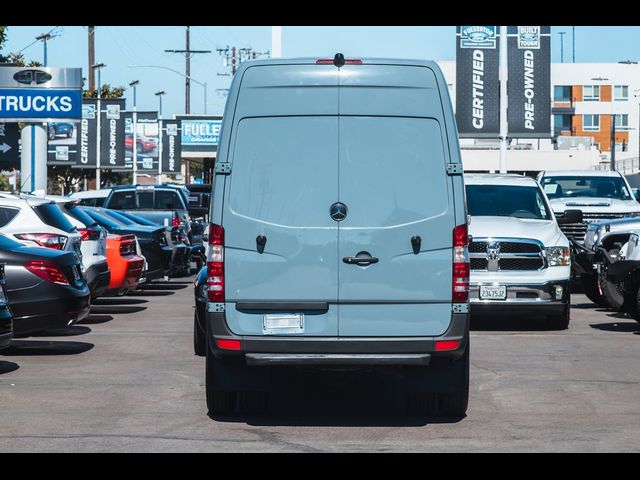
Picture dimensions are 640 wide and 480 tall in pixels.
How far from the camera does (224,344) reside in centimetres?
938

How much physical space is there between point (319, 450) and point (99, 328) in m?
9.24

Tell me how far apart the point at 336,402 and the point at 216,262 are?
2141 millimetres

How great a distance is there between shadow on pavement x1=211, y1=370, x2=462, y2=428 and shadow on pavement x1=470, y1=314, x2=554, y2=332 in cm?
518

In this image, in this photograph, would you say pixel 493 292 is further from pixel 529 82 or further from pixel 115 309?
pixel 529 82

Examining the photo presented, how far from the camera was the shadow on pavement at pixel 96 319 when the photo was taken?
18.3 metres

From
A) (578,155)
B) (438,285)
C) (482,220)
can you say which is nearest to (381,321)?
(438,285)

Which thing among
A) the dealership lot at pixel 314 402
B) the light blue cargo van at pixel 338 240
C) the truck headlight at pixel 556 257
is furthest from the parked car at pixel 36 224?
the light blue cargo van at pixel 338 240

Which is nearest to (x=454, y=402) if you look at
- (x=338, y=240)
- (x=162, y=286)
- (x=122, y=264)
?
(x=338, y=240)

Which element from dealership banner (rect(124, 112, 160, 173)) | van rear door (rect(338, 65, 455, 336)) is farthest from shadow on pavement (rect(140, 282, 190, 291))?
dealership banner (rect(124, 112, 160, 173))

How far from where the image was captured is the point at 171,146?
3051 inches

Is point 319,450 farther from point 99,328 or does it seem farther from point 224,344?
point 99,328

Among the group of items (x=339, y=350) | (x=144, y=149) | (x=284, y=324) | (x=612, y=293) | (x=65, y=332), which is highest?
(x=144, y=149)

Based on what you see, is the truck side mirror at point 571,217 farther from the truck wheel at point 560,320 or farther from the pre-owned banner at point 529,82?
the pre-owned banner at point 529,82

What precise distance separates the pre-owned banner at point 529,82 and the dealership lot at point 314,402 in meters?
23.5
